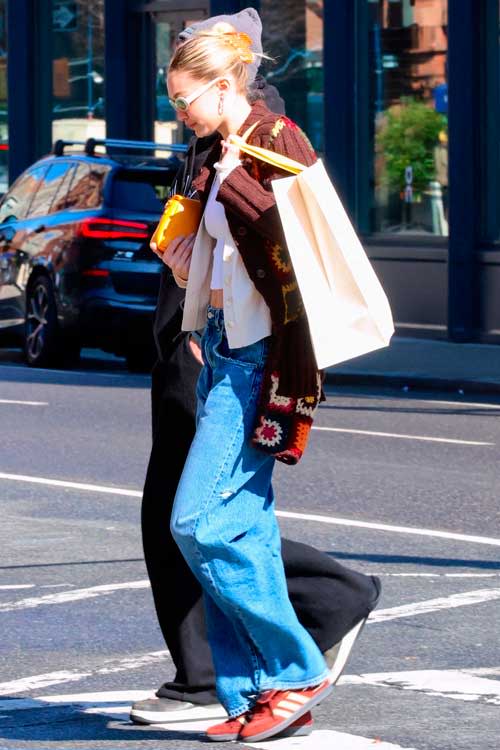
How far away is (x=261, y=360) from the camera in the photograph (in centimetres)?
450

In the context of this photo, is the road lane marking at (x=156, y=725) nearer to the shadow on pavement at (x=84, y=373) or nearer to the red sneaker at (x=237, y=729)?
the red sneaker at (x=237, y=729)

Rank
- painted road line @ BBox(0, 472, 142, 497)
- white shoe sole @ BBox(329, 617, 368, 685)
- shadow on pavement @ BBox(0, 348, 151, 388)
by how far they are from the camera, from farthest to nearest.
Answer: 1. shadow on pavement @ BBox(0, 348, 151, 388)
2. painted road line @ BBox(0, 472, 142, 497)
3. white shoe sole @ BBox(329, 617, 368, 685)

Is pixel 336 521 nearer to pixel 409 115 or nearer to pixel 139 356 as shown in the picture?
pixel 139 356

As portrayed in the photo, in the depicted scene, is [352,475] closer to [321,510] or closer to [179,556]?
[321,510]

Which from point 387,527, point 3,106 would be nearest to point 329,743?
point 387,527

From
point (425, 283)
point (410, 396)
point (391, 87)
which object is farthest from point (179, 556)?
point (391, 87)

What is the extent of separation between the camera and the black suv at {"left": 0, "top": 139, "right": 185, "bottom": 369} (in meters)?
16.1

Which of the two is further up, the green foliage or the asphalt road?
the green foliage

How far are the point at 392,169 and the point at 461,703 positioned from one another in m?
15.0

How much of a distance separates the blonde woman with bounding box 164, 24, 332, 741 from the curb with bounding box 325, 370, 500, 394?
1007 centimetres

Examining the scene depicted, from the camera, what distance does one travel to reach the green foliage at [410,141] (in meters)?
19.2

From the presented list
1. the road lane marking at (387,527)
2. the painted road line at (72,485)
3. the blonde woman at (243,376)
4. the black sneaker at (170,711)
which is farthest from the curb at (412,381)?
the blonde woman at (243,376)

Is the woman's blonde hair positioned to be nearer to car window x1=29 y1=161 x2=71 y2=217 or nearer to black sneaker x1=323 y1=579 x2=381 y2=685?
black sneaker x1=323 y1=579 x2=381 y2=685

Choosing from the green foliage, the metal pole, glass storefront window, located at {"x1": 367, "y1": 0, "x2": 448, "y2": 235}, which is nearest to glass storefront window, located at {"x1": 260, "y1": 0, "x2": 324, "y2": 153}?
glass storefront window, located at {"x1": 367, "y1": 0, "x2": 448, "y2": 235}
